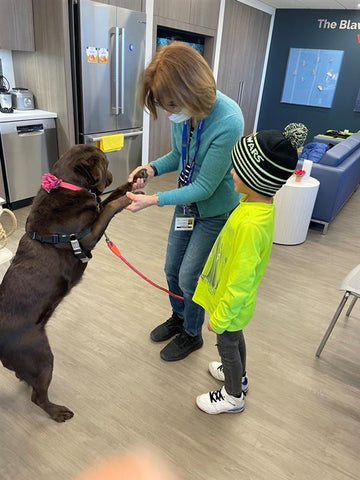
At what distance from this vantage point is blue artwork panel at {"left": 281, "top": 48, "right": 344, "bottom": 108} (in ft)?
21.4

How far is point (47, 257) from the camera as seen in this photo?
1294mm

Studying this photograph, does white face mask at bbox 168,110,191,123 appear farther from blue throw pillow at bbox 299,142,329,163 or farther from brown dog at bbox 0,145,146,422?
blue throw pillow at bbox 299,142,329,163

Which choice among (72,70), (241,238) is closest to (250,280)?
(241,238)

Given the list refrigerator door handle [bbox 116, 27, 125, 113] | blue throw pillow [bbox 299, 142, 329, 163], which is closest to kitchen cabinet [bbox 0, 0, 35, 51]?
refrigerator door handle [bbox 116, 27, 125, 113]

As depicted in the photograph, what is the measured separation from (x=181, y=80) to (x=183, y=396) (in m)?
1.35

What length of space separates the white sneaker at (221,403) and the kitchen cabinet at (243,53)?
219 inches

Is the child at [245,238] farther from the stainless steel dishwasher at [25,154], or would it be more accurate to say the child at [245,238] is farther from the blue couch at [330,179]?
the stainless steel dishwasher at [25,154]

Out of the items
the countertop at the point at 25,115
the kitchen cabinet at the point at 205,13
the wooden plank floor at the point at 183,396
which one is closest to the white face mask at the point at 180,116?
the wooden plank floor at the point at 183,396

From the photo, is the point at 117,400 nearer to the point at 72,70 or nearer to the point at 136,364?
the point at 136,364

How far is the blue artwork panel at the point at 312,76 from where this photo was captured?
21.4 ft

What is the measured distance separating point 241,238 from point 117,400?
99cm

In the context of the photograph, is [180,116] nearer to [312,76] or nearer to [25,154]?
[25,154]

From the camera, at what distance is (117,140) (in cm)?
395

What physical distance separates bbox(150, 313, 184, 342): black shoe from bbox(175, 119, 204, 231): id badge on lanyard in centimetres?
65
